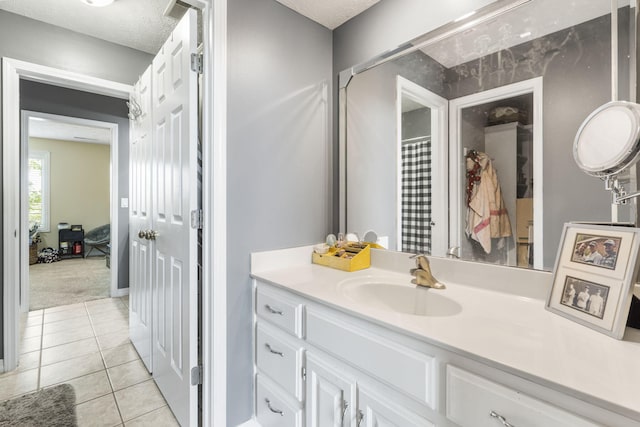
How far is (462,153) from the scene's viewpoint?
4.32ft

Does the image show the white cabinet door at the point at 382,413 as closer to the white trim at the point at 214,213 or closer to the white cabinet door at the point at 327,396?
the white cabinet door at the point at 327,396

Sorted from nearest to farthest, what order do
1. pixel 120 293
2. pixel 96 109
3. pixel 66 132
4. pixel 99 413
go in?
1. pixel 99 413
2. pixel 96 109
3. pixel 120 293
4. pixel 66 132

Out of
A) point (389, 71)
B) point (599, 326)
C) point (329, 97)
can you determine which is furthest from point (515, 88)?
point (329, 97)

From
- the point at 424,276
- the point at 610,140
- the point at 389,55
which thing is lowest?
the point at 424,276

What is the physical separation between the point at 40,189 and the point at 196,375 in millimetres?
7070

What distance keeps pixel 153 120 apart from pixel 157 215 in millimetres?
586

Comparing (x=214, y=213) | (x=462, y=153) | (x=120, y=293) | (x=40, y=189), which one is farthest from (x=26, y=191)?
Result: (x=462, y=153)

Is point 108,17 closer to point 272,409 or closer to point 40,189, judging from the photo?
point 272,409

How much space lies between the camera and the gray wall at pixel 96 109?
308 centimetres

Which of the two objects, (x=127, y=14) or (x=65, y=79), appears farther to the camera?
(x=65, y=79)

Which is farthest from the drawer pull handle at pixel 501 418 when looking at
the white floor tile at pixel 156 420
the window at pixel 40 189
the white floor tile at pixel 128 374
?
the window at pixel 40 189

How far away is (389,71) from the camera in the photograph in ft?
5.29

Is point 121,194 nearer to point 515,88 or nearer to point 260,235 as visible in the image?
point 260,235

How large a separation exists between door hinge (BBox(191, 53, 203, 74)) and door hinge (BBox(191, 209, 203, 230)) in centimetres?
66
